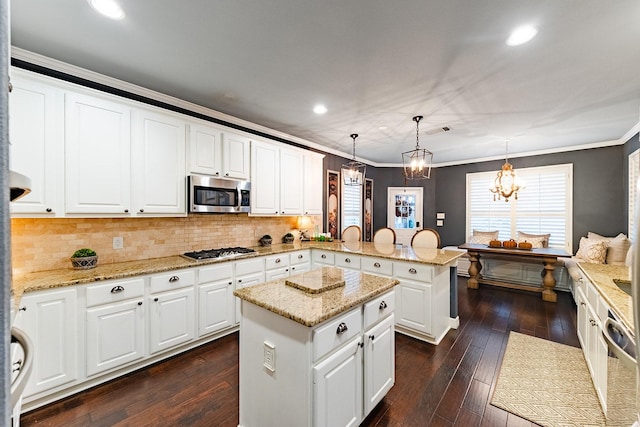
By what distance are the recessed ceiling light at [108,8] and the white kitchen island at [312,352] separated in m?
2.02

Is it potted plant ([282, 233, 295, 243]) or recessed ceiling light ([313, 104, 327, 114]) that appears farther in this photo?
potted plant ([282, 233, 295, 243])

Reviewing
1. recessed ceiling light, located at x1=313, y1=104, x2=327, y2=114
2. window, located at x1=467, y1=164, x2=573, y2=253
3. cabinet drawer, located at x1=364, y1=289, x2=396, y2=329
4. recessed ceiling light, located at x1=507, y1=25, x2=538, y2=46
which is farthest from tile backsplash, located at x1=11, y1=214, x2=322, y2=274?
window, located at x1=467, y1=164, x2=573, y2=253

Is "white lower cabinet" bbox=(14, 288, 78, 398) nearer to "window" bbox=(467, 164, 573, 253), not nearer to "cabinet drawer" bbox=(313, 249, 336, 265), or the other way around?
"cabinet drawer" bbox=(313, 249, 336, 265)

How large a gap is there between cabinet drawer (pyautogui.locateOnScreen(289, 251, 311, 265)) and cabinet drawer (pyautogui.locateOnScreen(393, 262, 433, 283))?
1417 millimetres

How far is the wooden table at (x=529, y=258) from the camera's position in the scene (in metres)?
4.35

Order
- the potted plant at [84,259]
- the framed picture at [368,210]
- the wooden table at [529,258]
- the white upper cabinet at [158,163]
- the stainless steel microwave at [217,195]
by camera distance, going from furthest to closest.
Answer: the framed picture at [368,210] < the wooden table at [529,258] < the stainless steel microwave at [217,195] < the white upper cabinet at [158,163] < the potted plant at [84,259]

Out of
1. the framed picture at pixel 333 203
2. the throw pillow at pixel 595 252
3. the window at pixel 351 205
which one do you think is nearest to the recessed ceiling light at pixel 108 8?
the framed picture at pixel 333 203

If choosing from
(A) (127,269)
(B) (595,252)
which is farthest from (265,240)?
(B) (595,252)

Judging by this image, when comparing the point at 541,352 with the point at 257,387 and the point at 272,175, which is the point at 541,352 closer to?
the point at 257,387

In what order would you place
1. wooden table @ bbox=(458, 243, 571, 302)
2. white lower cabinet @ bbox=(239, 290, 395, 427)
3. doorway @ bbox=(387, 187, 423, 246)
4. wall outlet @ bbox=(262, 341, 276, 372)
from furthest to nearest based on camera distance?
doorway @ bbox=(387, 187, 423, 246) → wooden table @ bbox=(458, 243, 571, 302) → wall outlet @ bbox=(262, 341, 276, 372) → white lower cabinet @ bbox=(239, 290, 395, 427)

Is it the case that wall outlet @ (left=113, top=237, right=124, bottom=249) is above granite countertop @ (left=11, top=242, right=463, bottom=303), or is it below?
above

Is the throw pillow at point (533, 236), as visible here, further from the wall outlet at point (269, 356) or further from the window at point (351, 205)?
the wall outlet at point (269, 356)

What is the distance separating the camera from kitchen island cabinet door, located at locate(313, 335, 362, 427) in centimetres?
141

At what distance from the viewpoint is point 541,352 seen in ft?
9.05
